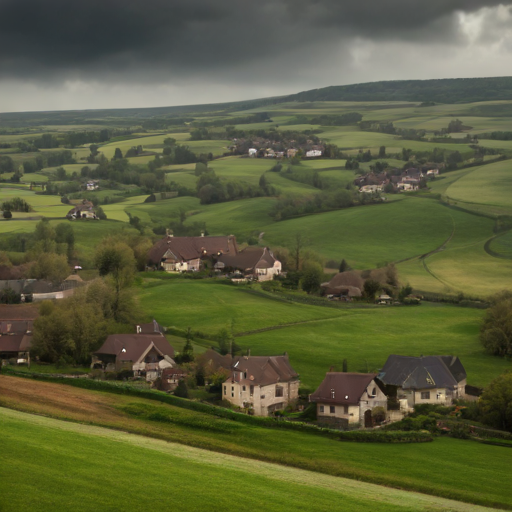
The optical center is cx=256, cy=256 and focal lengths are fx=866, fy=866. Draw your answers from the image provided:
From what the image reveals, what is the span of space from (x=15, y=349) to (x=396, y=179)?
109 metres

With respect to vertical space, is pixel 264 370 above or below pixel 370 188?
below

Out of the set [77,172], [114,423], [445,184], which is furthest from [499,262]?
[77,172]

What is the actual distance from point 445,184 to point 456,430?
4263 inches

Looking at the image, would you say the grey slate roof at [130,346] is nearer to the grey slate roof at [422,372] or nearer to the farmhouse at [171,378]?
the farmhouse at [171,378]

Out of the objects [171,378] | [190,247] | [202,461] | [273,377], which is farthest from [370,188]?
[202,461]

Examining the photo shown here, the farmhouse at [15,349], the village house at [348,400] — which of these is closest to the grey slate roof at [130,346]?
the farmhouse at [15,349]

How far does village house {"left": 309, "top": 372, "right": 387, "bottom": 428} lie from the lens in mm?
51062

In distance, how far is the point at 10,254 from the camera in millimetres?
99812

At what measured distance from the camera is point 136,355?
60.7 meters

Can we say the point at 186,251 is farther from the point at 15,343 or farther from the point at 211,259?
the point at 15,343

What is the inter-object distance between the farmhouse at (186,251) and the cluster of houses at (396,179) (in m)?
54.8

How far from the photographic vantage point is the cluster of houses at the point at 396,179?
6191 inches

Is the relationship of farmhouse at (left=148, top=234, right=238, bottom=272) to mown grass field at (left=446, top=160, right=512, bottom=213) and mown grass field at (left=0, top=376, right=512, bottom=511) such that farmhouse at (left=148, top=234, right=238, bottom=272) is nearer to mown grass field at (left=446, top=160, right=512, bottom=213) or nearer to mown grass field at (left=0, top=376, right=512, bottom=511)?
mown grass field at (left=446, top=160, right=512, bottom=213)

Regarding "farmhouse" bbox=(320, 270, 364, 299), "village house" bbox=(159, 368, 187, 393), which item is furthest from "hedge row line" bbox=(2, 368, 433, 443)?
"farmhouse" bbox=(320, 270, 364, 299)
